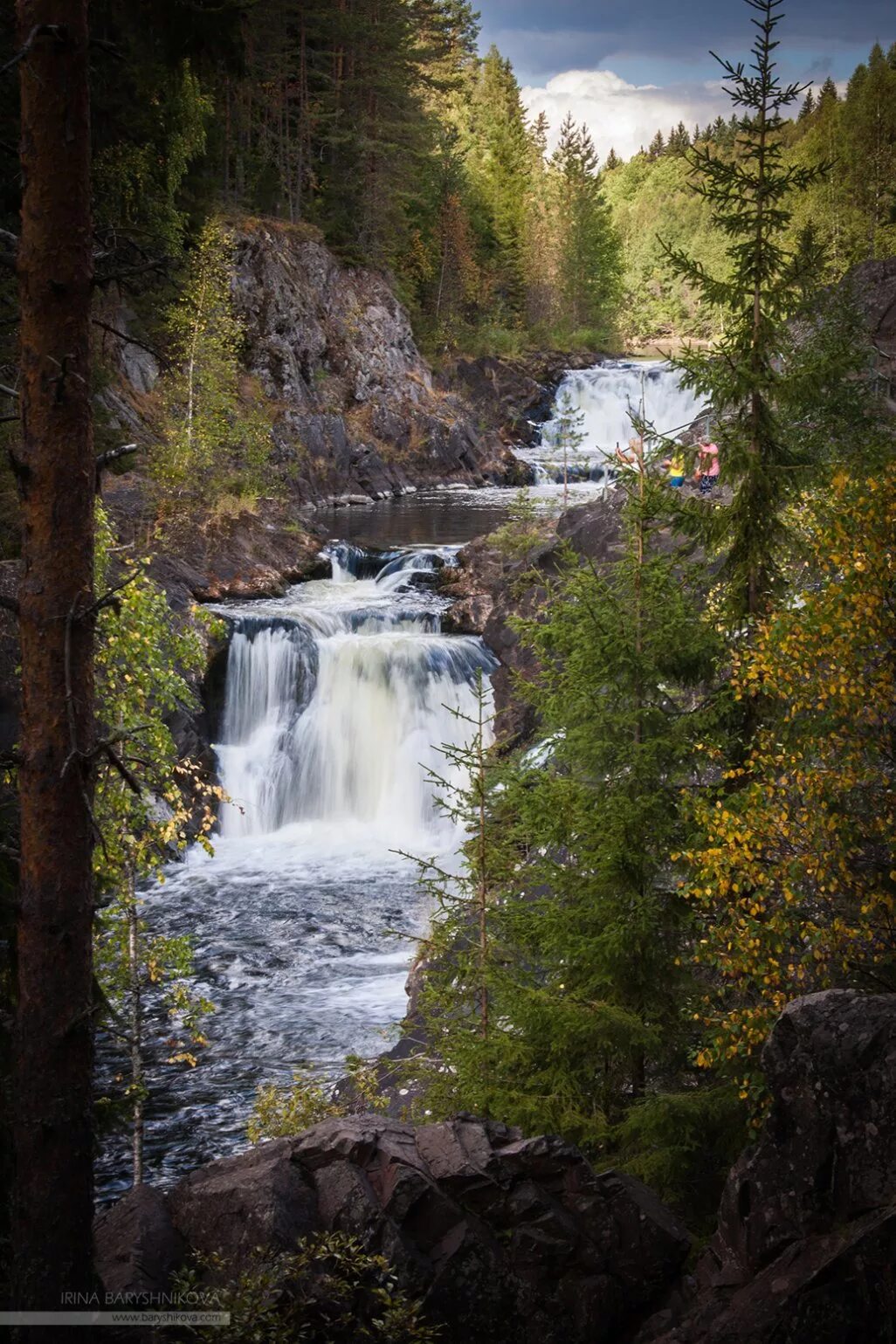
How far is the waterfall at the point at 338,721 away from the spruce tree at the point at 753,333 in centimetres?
1377

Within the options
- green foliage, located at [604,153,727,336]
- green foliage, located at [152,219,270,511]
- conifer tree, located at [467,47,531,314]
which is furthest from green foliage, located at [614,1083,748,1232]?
green foliage, located at [604,153,727,336]

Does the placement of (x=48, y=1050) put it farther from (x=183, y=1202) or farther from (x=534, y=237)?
(x=534, y=237)

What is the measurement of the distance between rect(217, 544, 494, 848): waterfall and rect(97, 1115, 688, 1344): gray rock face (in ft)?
49.3

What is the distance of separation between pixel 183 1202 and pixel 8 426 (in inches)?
554

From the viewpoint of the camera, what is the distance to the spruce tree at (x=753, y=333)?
30.1ft

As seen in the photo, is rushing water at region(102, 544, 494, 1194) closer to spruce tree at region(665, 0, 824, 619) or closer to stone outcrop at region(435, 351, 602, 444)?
spruce tree at region(665, 0, 824, 619)

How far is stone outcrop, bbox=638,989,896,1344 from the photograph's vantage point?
16.8ft

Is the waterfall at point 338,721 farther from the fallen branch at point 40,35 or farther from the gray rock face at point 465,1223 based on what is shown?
the fallen branch at point 40,35

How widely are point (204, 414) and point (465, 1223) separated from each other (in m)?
27.2

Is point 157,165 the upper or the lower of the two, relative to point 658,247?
lower

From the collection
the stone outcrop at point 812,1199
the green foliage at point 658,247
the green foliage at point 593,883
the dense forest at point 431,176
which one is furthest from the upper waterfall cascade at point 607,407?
the stone outcrop at point 812,1199

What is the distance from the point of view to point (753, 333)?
9.43 meters

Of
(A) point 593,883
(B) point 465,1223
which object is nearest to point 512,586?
(A) point 593,883

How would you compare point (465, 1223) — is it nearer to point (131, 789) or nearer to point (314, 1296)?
point (314, 1296)
